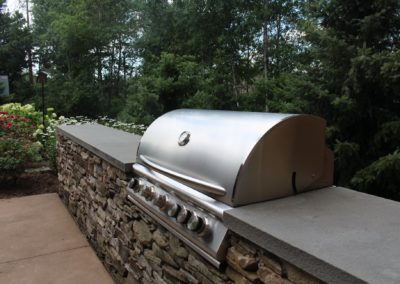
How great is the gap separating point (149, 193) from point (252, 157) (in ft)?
2.59

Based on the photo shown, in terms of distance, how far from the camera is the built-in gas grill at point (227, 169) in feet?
4.53

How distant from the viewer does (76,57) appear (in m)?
14.3

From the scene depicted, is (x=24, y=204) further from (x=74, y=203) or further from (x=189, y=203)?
(x=189, y=203)

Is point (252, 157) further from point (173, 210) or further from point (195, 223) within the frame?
point (173, 210)

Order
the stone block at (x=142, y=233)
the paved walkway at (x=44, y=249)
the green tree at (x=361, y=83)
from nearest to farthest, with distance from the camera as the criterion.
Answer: the stone block at (x=142, y=233) → the paved walkway at (x=44, y=249) → the green tree at (x=361, y=83)

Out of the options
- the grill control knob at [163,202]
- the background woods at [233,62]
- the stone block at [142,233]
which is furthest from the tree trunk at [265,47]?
the grill control knob at [163,202]

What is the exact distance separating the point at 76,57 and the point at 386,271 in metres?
15.0

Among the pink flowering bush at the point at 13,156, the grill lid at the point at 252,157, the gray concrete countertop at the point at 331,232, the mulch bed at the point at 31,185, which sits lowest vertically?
the mulch bed at the point at 31,185

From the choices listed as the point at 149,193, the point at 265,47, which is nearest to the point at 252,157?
the point at 149,193

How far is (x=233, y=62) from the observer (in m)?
9.58

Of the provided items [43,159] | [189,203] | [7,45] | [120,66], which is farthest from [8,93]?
[189,203]

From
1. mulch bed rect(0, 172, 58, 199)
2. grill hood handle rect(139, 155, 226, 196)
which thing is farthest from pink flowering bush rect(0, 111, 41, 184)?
grill hood handle rect(139, 155, 226, 196)

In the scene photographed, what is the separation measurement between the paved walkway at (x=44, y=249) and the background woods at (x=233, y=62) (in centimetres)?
249

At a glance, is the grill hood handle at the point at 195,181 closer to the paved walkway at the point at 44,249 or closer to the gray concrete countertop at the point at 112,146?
the gray concrete countertop at the point at 112,146
